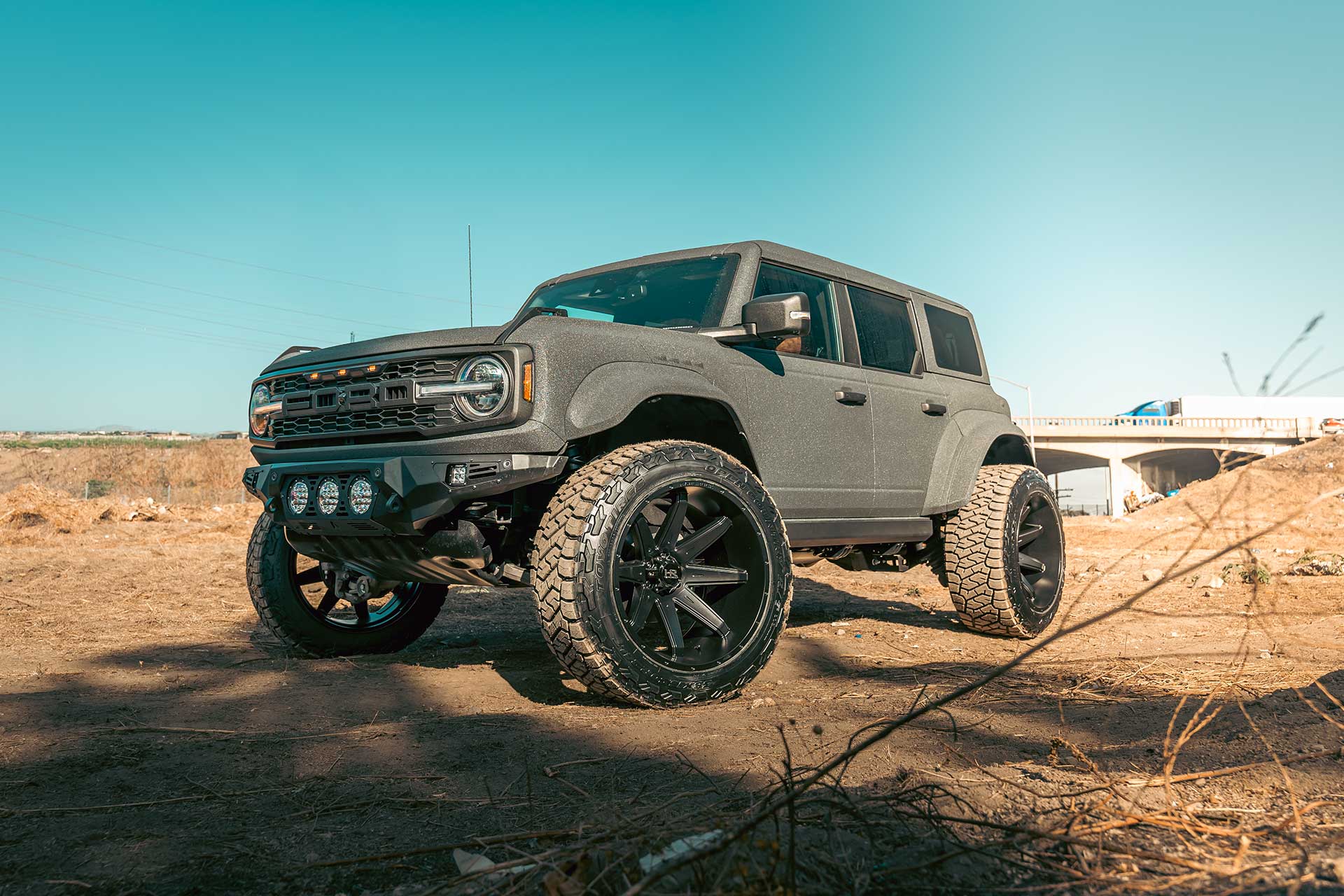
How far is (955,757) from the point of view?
2584mm

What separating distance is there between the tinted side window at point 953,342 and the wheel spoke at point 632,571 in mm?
3524

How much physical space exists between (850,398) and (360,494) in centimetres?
274

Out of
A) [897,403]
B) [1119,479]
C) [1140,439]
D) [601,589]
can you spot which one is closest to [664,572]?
[601,589]

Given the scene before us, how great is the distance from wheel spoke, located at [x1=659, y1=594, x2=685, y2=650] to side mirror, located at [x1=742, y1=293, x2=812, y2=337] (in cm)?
134

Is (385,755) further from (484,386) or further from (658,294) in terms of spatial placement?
(658,294)

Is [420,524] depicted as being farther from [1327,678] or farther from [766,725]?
[1327,678]

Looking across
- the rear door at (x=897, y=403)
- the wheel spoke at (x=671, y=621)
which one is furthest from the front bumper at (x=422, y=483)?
the rear door at (x=897, y=403)

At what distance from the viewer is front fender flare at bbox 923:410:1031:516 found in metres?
5.72

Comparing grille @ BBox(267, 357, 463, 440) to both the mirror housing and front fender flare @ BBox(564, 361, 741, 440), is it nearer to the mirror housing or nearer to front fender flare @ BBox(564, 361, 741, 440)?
front fender flare @ BBox(564, 361, 741, 440)

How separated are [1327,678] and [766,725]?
226 centimetres

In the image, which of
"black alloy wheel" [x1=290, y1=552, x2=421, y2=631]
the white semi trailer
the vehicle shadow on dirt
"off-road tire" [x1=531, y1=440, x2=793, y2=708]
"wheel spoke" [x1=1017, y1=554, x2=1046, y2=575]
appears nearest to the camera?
the vehicle shadow on dirt

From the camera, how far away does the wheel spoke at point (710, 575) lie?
12.3 ft

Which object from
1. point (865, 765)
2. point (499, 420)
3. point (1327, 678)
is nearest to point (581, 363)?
point (499, 420)

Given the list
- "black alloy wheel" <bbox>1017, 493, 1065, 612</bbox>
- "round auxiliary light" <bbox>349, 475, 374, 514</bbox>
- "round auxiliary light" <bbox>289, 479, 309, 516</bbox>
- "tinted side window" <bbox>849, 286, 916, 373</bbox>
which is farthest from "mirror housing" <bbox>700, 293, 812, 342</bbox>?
"black alloy wheel" <bbox>1017, 493, 1065, 612</bbox>
